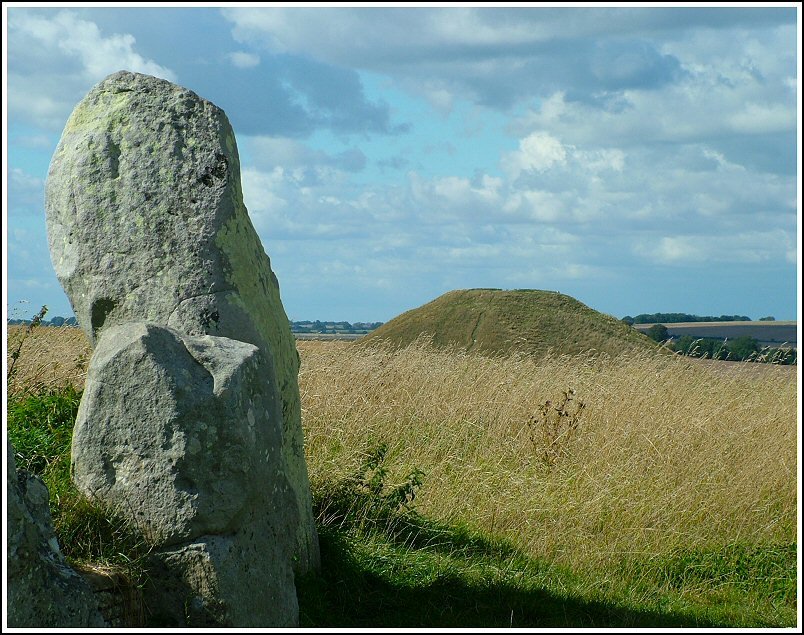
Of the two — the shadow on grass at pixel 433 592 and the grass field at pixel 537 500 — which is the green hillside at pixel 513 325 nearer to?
the grass field at pixel 537 500

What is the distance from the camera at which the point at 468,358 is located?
16484 mm

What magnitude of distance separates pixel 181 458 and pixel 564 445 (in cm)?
633

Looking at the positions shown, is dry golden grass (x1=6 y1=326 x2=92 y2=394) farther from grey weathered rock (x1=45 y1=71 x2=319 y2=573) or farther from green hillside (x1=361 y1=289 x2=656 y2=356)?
green hillside (x1=361 y1=289 x2=656 y2=356)

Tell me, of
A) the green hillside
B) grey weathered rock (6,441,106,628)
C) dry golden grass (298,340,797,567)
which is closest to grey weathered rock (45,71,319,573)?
grey weathered rock (6,441,106,628)

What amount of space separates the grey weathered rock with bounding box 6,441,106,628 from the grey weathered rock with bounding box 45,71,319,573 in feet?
5.30

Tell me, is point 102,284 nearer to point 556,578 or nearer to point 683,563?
point 556,578

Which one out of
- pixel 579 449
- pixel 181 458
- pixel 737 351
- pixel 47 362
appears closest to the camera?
pixel 181 458

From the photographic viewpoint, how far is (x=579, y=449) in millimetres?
10453

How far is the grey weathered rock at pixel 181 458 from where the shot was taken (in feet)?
16.2

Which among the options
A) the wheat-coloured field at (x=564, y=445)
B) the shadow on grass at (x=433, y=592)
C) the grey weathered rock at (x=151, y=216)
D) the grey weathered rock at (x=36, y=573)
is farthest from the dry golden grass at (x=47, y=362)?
the grey weathered rock at (x=36, y=573)

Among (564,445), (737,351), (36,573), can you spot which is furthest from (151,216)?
(737,351)

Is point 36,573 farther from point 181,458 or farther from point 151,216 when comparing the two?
point 151,216

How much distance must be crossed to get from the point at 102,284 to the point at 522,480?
16.5 ft

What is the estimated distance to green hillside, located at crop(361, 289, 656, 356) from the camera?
20500mm
